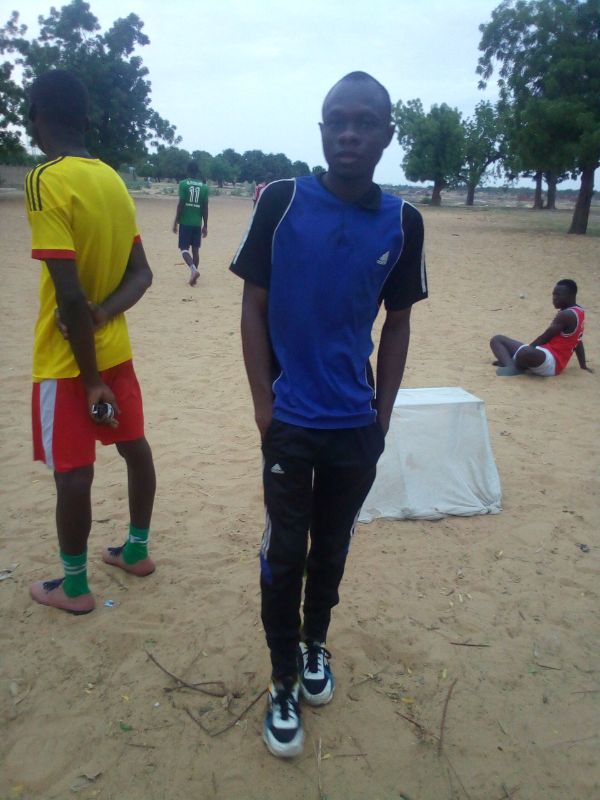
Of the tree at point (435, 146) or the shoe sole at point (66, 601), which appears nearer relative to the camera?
the shoe sole at point (66, 601)

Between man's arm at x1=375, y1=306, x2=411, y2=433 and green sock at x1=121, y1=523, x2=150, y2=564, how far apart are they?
137 cm

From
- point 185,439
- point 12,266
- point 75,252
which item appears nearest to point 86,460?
point 75,252

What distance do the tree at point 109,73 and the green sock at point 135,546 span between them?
113ft

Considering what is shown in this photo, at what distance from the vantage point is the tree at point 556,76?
17422 mm

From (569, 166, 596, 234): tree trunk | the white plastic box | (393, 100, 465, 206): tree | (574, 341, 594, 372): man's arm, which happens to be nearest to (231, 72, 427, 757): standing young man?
the white plastic box

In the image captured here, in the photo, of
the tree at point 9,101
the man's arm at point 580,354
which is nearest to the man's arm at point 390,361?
the man's arm at point 580,354

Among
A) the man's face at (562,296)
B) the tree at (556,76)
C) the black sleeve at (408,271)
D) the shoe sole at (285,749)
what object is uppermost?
the tree at (556,76)

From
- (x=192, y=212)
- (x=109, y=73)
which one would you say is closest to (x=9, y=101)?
(x=109, y=73)

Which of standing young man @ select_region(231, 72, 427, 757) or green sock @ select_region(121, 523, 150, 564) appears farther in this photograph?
green sock @ select_region(121, 523, 150, 564)

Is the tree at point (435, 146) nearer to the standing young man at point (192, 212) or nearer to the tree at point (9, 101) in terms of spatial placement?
the tree at point (9, 101)

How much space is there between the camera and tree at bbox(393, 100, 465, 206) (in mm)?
44875

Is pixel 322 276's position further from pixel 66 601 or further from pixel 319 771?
pixel 66 601

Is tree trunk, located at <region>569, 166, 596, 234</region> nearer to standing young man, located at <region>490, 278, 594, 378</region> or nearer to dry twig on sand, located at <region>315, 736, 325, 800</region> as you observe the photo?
standing young man, located at <region>490, 278, 594, 378</region>

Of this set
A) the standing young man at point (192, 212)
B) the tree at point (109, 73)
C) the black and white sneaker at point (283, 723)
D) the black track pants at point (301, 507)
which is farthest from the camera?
the tree at point (109, 73)
